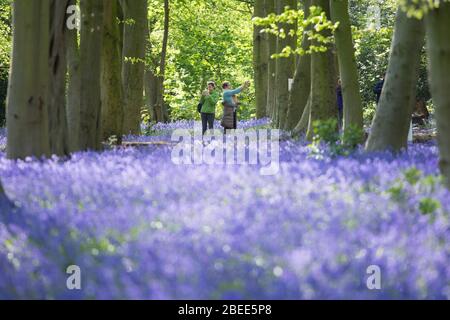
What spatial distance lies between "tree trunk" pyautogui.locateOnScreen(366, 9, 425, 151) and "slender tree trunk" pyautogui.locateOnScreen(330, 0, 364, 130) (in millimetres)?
4931

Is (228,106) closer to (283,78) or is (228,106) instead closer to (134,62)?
(134,62)

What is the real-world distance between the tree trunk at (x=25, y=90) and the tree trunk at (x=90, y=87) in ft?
11.0

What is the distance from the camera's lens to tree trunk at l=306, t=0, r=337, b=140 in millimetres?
17469

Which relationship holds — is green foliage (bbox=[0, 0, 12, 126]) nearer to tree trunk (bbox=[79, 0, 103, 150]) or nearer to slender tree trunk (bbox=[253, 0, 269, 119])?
slender tree trunk (bbox=[253, 0, 269, 119])

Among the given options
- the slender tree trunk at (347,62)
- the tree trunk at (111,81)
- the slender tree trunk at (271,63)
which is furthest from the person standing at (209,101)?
the slender tree trunk at (347,62)

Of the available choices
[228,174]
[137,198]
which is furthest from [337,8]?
[137,198]

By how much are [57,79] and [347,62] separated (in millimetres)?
6061

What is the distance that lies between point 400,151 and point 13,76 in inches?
208

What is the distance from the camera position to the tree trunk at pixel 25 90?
35.6 ft

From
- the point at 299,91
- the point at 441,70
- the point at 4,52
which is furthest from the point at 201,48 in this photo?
the point at 441,70

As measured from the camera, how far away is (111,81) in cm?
1997

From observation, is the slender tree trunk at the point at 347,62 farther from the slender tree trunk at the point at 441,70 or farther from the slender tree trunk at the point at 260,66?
the slender tree trunk at the point at 260,66

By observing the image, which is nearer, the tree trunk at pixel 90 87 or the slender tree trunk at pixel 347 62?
the tree trunk at pixel 90 87

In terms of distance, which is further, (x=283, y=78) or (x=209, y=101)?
(x=283, y=78)
